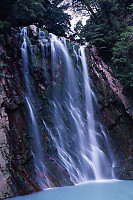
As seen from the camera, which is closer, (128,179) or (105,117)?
(128,179)

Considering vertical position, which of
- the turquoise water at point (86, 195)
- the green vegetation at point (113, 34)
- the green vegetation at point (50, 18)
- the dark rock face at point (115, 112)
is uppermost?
the green vegetation at point (50, 18)

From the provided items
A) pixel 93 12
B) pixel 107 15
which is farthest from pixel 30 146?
pixel 93 12

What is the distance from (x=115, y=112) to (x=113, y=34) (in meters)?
5.68

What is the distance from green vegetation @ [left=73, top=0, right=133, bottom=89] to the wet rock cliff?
36.5 inches

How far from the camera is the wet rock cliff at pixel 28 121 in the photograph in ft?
22.4

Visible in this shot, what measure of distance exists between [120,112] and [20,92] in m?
5.91

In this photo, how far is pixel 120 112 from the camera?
1156cm

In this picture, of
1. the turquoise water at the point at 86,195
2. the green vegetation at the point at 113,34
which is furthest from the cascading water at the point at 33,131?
the green vegetation at the point at 113,34

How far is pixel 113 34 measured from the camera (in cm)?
1366

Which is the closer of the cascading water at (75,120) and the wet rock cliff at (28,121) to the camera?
the wet rock cliff at (28,121)

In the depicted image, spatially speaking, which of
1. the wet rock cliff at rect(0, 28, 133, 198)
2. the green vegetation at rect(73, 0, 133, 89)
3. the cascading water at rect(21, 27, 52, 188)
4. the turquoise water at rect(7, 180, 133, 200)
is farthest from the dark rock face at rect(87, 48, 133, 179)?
the cascading water at rect(21, 27, 52, 188)

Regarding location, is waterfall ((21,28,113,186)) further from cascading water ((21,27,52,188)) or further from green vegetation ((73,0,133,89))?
green vegetation ((73,0,133,89))

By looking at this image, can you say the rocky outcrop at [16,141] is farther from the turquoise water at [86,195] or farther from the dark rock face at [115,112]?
the dark rock face at [115,112]

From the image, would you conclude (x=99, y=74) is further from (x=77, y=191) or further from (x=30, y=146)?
(x=77, y=191)
